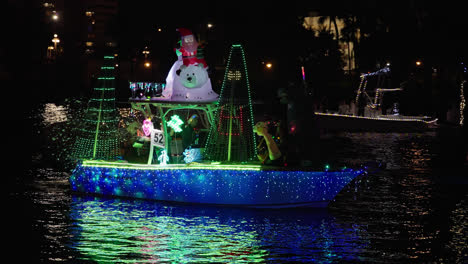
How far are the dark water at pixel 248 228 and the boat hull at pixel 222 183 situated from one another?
248mm

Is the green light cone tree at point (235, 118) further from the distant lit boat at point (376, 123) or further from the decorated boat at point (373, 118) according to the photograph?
the decorated boat at point (373, 118)

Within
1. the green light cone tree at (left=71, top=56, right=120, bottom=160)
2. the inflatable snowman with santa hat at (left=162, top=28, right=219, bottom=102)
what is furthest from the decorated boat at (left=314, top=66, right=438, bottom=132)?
the inflatable snowman with santa hat at (left=162, top=28, right=219, bottom=102)

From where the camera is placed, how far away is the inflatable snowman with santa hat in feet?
51.8

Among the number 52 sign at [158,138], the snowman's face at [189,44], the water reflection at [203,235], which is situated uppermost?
the snowman's face at [189,44]

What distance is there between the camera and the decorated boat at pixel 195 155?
48.8 ft

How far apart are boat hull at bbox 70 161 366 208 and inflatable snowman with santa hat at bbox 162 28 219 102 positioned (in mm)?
1592

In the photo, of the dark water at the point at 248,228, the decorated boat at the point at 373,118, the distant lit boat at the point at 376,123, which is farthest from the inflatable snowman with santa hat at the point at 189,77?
the decorated boat at the point at 373,118

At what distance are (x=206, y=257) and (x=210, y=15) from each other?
30891 millimetres

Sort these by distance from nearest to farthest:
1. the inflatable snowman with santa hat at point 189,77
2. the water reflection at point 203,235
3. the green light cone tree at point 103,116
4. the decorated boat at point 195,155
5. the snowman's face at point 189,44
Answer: the water reflection at point 203,235
the decorated boat at point 195,155
the inflatable snowman with santa hat at point 189,77
the snowman's face at point 189,44
the green light cone tree at point 103,116

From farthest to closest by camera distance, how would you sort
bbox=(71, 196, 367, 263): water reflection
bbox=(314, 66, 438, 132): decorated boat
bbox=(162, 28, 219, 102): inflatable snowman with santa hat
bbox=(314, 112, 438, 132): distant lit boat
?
bbox=(314, 66, 438, 132): decorated boat → bbox=(314, 112, 438, 132): distant lit boat → bbox=(162, 28, 219, 102): inflatable snowman with santa hat → bbox=(71, 196, 367, 263): water reflection

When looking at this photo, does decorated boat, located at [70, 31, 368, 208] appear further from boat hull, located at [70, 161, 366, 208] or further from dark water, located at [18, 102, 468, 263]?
dark water, located at [18, 102, 468, 263]

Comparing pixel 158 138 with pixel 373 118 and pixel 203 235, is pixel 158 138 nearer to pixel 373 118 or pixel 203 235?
pixel 203 235

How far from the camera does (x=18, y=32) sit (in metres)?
58.6

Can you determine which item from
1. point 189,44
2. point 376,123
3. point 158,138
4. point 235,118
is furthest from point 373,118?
point 235,118
